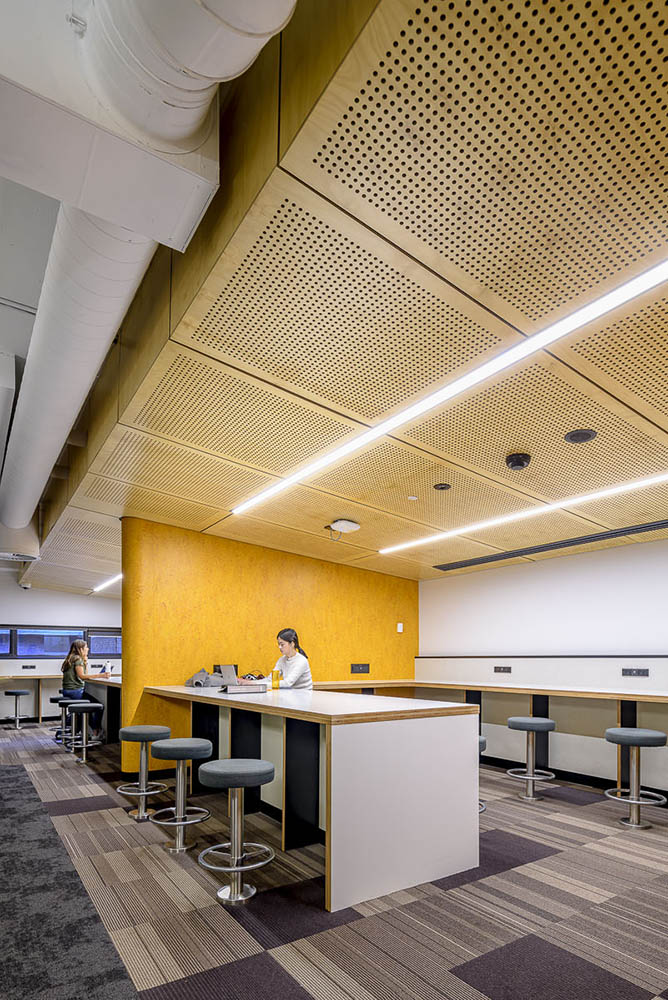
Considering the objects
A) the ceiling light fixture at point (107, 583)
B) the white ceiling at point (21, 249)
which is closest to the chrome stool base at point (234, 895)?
the white ceiling at point (21, 249)

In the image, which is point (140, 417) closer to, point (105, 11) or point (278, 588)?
point (105, 11)

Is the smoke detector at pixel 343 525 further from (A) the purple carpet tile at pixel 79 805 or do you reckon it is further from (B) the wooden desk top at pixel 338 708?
(A) the purple carpet tile at pixel 79 805

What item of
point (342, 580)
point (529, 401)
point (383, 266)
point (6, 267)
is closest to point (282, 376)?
point (383, 266)

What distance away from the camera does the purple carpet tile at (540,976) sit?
2.29 meters

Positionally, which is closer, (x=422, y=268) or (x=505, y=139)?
(x=505, y=139)

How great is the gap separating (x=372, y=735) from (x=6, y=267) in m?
3.43

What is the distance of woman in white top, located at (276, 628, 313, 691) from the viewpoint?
5.18 m

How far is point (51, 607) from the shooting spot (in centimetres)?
1263

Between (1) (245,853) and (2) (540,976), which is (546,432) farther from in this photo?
(1) (245,853)

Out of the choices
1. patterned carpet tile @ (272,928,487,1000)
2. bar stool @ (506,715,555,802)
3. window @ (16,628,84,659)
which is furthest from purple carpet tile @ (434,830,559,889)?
window @ (16,628,84,659)

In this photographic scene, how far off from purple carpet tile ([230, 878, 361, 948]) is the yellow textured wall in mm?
3370

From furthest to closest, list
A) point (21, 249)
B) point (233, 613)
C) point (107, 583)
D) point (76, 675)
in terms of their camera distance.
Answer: point (107, 583) → point (76, 675) → point (233, 613) → point (21, 249)

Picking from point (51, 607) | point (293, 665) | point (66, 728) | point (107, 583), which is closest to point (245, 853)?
point (293, 665)

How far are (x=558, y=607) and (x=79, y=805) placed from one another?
520cm
